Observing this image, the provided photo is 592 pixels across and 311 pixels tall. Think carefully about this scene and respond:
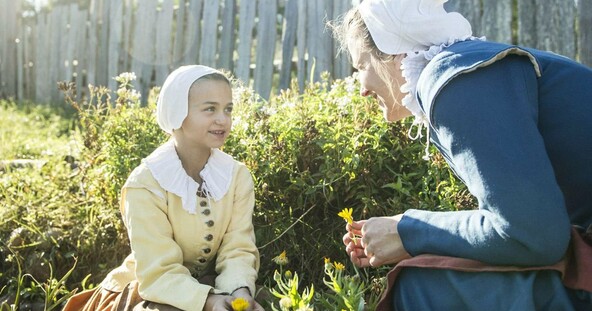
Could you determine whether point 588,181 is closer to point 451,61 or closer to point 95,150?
point 451,61

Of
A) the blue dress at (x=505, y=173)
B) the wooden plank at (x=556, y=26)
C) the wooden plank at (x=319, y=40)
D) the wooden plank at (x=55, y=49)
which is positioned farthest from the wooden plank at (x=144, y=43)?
the blue dress at (x=505, y=173)

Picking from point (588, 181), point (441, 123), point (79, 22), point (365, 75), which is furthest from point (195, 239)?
point (79, 22)

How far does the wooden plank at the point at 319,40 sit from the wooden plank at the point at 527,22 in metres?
1.67

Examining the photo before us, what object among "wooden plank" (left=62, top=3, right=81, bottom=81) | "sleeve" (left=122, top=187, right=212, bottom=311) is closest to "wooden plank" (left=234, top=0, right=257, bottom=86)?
"wooden plank" (left=62, top=3, right=81, bottom=81)

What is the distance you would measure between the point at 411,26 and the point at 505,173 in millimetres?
600

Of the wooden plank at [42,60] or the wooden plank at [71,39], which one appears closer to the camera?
the wooden plank at [71,39]

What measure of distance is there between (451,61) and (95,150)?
2.69 meters

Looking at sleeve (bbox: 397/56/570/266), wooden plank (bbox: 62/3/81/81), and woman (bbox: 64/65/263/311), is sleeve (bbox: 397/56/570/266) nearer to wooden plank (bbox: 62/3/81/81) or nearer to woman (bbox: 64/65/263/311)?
woman (bbox: 64/65/263/311)

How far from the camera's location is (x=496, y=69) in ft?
6.56

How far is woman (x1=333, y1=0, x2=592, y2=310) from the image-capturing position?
189 cm

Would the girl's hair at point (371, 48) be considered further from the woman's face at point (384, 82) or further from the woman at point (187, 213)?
the woman at point (187, 213)

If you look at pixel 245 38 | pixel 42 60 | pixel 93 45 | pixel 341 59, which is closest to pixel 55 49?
pixel 42 60

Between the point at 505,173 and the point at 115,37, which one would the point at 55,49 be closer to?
the point at 115,37

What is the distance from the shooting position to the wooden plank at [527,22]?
561 cm
